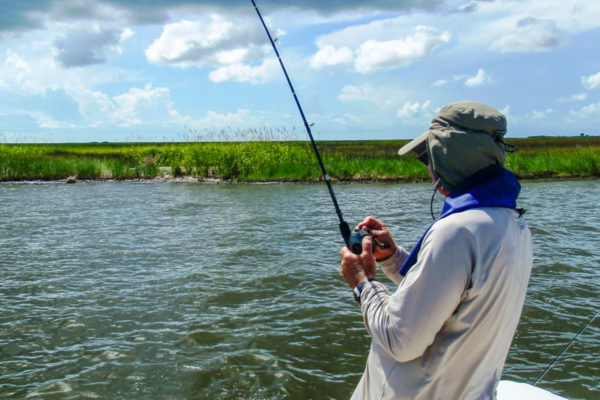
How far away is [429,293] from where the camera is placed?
1.72 metres

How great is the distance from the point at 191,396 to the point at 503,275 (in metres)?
3.79

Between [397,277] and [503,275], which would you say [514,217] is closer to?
[503,275]

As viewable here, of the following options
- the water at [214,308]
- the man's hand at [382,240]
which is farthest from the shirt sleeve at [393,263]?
A: the water at [214,308]

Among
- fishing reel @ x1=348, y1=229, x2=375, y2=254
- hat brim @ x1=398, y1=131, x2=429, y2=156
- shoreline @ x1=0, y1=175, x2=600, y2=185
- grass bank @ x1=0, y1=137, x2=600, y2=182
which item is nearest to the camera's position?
hat brim @ x1=398, y1=131, x2=429, y2=156

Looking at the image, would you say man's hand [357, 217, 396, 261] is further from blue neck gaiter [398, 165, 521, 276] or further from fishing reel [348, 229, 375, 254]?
blue neck gaiter [398, 165, 521, 276]

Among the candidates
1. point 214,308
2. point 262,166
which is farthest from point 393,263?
point 262,166

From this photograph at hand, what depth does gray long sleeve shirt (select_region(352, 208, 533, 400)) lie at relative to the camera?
1.72m

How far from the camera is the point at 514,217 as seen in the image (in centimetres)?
184

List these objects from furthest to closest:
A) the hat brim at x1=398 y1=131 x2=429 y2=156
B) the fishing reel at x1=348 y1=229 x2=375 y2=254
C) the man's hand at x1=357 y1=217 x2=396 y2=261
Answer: the man's hand at x1=357 y1=217 x2=396 y2=261 < the fishing reel at x1=348 y1=229 x2=375 y2=254 < the hat brim at x1=398 y1=131 x2=429 y2=156

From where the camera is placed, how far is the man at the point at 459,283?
1.72 meters

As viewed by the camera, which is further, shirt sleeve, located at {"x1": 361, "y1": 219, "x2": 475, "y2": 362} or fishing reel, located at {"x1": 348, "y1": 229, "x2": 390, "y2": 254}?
fishing reel, located at {"x1": 348, "y1": 229, "x2": 390, "y2": 254}

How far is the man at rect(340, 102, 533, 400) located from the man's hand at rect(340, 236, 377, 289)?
12cm

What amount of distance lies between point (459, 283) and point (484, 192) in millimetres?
318

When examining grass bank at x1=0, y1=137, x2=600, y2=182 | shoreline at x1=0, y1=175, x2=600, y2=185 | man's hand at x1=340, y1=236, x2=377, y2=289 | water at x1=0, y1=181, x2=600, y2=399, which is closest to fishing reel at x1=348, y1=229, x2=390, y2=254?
man's hand at x1=340, y1=236, x2=377, y2=289
